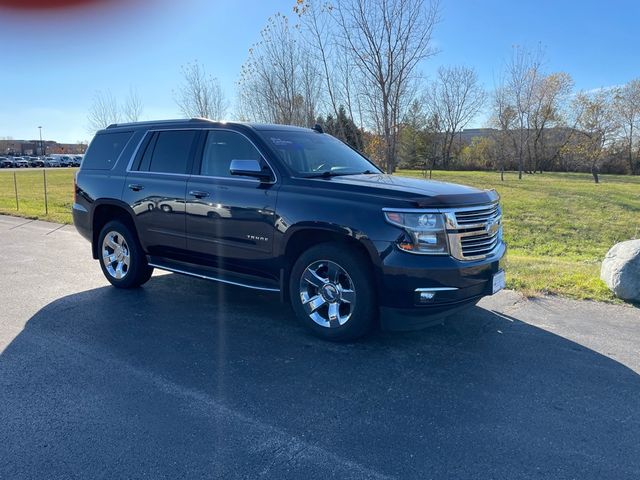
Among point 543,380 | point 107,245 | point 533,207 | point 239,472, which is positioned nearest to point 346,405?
point 239,472

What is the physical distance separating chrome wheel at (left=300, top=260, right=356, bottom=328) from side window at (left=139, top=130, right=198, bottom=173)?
2.06 metres

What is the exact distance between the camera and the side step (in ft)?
16.4

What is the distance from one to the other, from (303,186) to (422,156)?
5403cm

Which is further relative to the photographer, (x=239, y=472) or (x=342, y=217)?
(x=342, y=217)

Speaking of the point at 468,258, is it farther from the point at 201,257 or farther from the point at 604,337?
the point at 201,257

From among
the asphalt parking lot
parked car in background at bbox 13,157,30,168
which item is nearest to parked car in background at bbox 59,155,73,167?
parked car in background at bbox 13,157,30,168

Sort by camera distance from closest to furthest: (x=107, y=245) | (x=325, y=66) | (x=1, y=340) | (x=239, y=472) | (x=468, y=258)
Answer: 1. (x=239, y=472)
2. (x=468, y=258)
3. (x=1, y=340)
4. (x=107, y=245)
5. (x=325, y=66)

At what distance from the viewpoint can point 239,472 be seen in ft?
8.85

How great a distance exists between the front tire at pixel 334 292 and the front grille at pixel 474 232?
78cm

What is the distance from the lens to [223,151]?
538cm

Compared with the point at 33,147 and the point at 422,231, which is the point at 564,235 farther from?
the point at 33,147

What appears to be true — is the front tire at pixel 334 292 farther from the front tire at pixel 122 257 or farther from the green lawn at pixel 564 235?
the green lawn at pixel 564 235

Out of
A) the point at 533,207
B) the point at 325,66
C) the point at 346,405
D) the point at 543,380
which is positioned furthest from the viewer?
the point at 533,207

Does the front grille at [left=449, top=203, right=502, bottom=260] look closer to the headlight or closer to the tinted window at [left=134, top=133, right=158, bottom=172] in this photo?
the headlight
